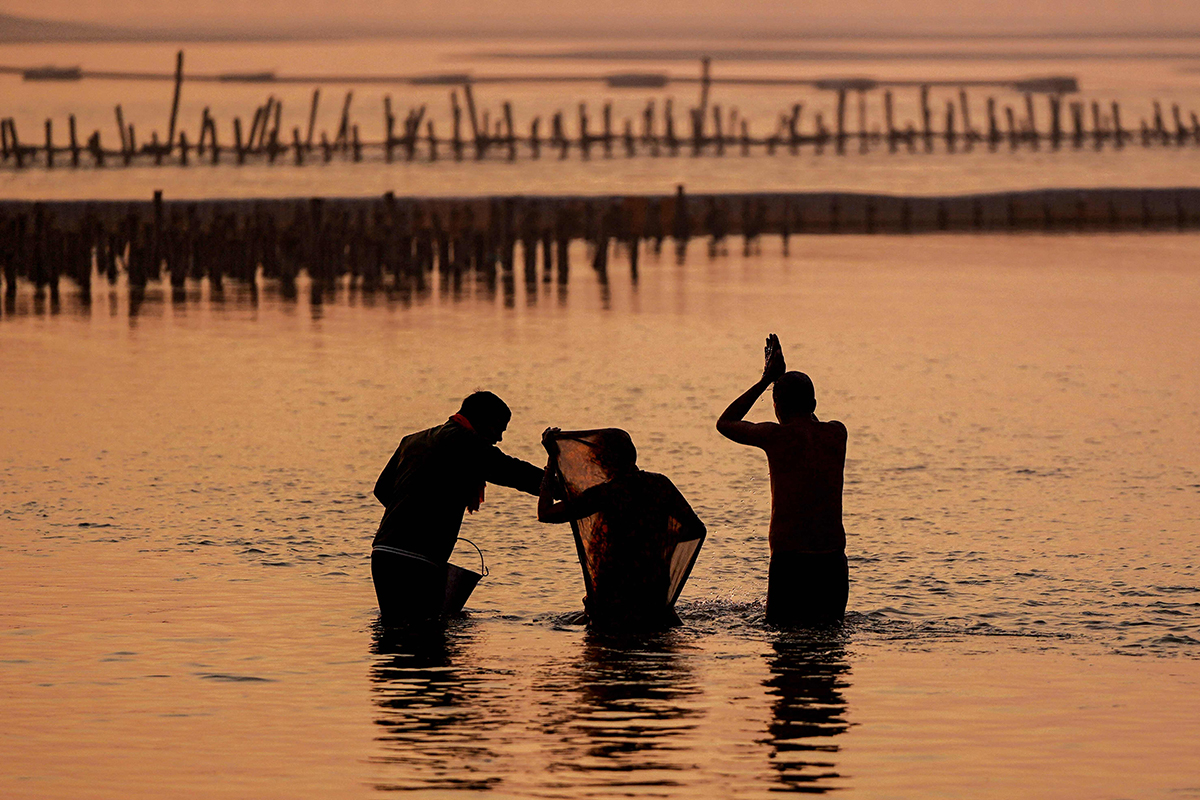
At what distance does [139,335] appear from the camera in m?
31.0

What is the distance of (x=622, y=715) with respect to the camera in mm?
8695

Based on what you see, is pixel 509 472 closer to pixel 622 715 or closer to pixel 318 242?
pixel 622 715

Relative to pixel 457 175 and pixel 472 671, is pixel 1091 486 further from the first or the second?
pixel 457 175

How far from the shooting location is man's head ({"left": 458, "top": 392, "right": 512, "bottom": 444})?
31.0 ft

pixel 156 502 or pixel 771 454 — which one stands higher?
pixel 771 454

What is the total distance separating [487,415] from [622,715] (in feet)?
5.16

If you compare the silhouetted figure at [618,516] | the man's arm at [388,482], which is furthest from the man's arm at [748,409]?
the man's arm at [388,482]

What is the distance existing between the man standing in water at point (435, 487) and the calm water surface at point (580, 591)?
42 cm

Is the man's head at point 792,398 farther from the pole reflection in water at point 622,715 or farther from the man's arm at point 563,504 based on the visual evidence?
the pole reflection in water at point 622,715

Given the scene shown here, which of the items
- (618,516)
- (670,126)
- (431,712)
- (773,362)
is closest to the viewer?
(431,712)

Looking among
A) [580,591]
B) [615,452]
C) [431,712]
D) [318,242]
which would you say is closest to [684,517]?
[615,452]

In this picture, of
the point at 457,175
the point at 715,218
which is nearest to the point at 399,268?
the point at 715,218

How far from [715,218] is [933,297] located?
52.9 ft

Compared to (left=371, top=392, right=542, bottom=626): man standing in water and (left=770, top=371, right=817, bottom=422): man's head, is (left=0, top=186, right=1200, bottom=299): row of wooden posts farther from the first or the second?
(left=770, top=371, right=817, bottom=422): man's head
